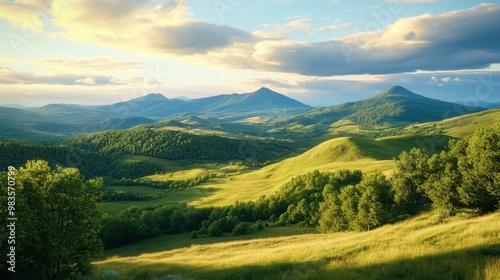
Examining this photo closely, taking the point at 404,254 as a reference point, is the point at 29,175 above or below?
above

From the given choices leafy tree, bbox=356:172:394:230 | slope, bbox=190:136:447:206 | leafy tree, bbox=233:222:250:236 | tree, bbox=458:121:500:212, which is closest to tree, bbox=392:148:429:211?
leafy tree, bbox=356:172:394:230

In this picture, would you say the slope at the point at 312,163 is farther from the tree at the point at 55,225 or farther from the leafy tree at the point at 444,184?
the tree at the point at 55,225

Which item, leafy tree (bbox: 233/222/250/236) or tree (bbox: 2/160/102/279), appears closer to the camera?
tree (bbox: 2/160/102/279)

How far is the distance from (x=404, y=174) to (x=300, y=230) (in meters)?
29.5

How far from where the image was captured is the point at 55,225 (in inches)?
1222

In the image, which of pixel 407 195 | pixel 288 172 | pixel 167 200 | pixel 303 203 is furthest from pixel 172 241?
pixel 288 172

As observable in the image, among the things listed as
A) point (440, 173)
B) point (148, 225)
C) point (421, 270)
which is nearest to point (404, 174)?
point (440, 173)

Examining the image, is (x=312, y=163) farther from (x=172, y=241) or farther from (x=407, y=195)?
(x=407, y=195)

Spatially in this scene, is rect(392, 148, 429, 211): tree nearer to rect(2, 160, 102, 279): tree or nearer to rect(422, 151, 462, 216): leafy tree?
rect(422, 151, 462, 216): leafy tree

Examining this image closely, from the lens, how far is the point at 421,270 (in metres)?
15.4

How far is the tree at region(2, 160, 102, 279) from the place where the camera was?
29203mm

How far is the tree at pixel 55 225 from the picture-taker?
29.2m

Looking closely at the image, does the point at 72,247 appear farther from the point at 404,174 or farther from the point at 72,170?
the point at 404,174

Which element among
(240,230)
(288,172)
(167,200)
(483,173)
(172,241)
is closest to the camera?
(483,173)
